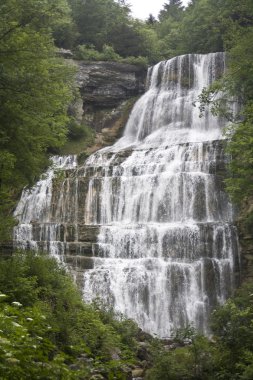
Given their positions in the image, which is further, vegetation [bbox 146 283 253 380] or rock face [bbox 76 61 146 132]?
rock face [bbox 76 61 146 132]

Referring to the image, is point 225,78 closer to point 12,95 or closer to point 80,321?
point 12,95

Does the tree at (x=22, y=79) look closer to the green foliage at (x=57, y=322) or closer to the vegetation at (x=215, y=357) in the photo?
the green foliage at (x=57, y=322)

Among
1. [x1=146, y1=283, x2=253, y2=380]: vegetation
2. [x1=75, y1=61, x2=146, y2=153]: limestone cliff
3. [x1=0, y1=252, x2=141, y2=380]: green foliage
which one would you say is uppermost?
[x1=75, y1=61, x2=146, y2=153]: limestone cliff

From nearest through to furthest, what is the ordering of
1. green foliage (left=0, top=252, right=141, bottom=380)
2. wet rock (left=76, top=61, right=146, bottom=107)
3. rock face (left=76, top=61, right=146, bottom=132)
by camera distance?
green foliage (left=0, top=252, right=141, bottom=380), rock face (left=76, top=61, right=146, bottom=132), wet rock (left=76, top=61, right=146, bottom=107)

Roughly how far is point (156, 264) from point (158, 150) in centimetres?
932

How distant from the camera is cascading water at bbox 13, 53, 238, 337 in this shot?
18141 mm

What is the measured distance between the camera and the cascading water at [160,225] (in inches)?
714

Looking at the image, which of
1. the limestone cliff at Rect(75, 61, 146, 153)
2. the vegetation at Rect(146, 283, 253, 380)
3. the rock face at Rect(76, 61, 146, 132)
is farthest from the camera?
the rock face at Rect(76, 61, 146, 132)

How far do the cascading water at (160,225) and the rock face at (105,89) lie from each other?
561 centimetres

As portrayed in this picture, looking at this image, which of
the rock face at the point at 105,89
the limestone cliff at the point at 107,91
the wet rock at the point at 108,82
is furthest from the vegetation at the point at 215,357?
the wet rock at the point at 108,82

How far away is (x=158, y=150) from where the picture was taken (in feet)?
86.3

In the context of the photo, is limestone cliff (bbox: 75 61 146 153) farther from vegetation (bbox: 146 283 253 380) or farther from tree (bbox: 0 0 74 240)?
vegetation (bbox: 146 283 253 380)

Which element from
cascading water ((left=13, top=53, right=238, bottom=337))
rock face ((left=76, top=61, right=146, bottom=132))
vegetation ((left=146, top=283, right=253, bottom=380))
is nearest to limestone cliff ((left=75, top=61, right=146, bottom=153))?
rock face ((left=76, top=61, right=146, bottom=132))

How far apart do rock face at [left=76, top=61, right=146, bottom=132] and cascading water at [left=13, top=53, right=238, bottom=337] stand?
18.4ft
